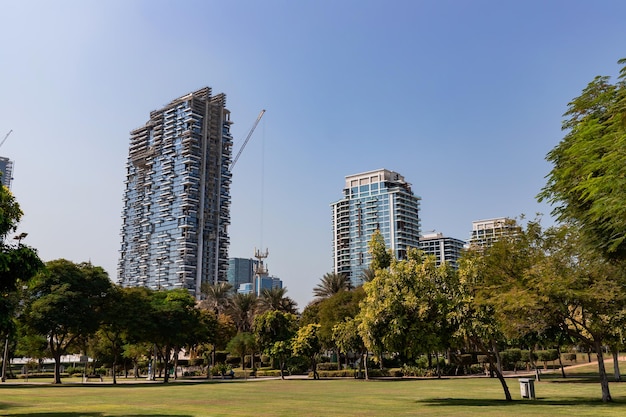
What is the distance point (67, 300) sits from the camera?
195 ft

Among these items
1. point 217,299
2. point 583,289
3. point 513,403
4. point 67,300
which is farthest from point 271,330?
point 583,289

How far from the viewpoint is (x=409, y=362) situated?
241ft

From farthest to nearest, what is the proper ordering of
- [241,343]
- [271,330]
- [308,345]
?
[241,343] < [271,330] < [308,345]

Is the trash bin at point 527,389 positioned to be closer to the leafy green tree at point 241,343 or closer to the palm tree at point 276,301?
the leafy green tree at point 241,343

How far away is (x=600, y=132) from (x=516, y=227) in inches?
701

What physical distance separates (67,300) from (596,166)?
2299 inches

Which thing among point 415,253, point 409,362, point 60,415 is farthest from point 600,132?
point 409,362

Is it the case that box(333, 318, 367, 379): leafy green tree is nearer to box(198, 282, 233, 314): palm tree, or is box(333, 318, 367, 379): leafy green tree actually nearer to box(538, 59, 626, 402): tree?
box(538, 59, 626, 402): tree

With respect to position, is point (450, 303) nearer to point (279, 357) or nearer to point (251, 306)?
point (279, 357)

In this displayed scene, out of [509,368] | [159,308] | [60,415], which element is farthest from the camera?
[509,368]

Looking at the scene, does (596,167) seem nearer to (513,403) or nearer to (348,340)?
(513,403)

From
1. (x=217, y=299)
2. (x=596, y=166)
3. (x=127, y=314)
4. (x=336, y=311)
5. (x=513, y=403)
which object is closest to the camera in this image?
(x=596, y=166)

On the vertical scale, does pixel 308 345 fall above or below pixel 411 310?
below

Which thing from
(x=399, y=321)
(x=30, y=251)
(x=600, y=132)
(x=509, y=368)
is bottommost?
(x=509, y=368)
